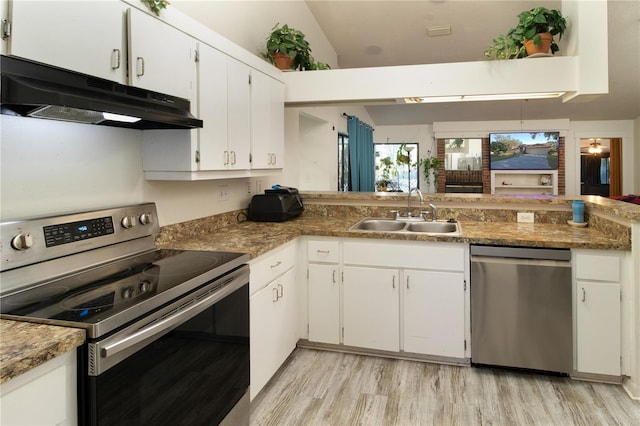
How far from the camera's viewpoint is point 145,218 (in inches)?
80.6

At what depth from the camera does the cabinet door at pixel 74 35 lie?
4.09 feet

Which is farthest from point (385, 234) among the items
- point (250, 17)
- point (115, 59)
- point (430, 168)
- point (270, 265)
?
point (430, 168)

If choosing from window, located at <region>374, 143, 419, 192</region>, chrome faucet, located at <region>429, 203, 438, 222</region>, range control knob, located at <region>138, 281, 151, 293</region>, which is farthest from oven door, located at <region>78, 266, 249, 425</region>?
window, located at <region>374, 143, 419, 192</region>

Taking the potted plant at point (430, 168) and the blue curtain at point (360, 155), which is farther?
the potted plant at point (430, 168)

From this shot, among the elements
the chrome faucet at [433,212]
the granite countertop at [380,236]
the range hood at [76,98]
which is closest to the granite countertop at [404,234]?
the granite countertop at [380,236]

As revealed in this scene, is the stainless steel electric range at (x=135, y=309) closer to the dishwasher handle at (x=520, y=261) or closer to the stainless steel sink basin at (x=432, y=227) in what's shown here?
the dishwasher handle at (x=520, y=261)

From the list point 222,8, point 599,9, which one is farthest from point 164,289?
point 599,9

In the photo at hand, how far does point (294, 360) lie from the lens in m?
2.79

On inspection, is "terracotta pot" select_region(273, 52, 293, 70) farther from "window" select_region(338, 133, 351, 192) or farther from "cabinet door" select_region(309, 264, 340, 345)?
"window" select_region(338, 133, 351, 192)

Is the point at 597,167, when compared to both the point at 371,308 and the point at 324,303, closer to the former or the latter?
the point at 371,308

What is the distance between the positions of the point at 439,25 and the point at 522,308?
3.74 m

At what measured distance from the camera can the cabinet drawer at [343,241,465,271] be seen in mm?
2623

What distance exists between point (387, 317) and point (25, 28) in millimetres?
2394

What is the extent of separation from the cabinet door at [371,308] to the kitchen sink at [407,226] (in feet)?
1.21
